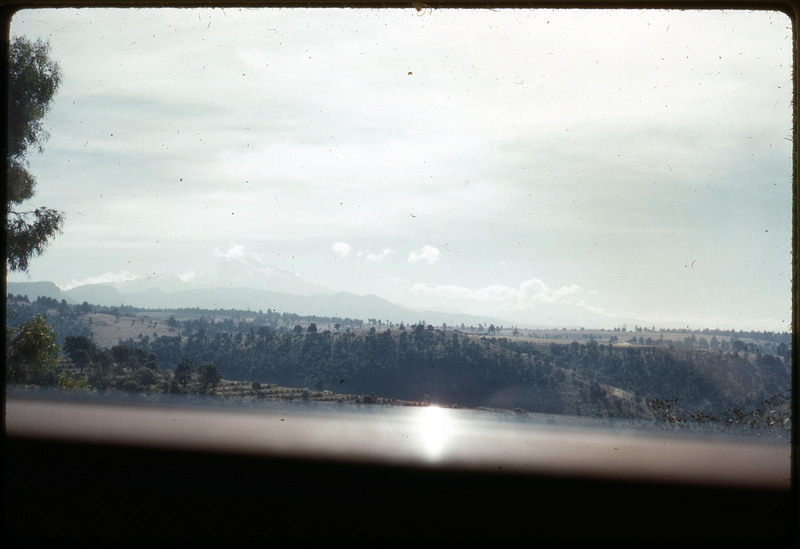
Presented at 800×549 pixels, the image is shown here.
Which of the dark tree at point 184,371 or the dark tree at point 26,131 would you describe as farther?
the dark tree at point 184,371

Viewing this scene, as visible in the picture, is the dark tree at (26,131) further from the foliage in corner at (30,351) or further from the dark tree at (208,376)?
the dark tree at (208,376)

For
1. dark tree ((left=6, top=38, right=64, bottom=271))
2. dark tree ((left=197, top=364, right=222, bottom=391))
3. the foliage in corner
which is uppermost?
dark tree ((left=6, top=38, right=64, bottom=271))

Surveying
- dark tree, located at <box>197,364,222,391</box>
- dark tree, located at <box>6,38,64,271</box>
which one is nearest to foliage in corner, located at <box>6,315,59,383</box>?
dark tree, located at <box>6,38,64,271</box>

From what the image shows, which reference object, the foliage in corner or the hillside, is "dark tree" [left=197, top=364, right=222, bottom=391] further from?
the foliage in corner

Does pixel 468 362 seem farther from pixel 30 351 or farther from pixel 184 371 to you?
pixel 30 351

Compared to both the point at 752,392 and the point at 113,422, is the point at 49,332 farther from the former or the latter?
the point at 752,392

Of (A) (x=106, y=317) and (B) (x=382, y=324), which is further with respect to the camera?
(A) (x=106, y=317)

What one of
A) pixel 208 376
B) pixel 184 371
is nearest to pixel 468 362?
pixel 208 376

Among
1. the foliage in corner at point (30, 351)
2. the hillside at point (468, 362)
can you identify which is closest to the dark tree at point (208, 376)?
the hillside at point (468, 362)

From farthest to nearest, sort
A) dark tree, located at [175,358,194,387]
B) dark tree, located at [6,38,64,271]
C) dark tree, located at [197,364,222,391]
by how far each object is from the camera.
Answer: dark tree, located at [197,364,222,391] < dark tree, located at [175,358,194,387] < dark tree, located at [6,38,64,271]

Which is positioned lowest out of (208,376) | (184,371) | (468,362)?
(208,376)

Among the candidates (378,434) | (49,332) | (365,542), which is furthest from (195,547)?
(49,332)
